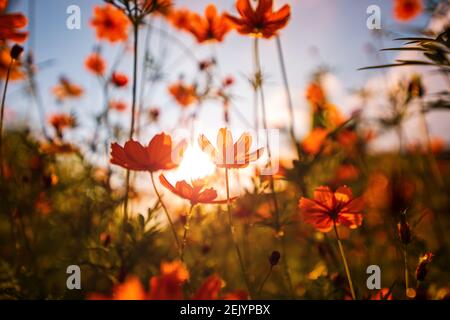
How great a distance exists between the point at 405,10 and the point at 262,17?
201 centimetres

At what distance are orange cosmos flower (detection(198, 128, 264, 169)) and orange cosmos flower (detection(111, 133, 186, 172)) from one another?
0.30ft

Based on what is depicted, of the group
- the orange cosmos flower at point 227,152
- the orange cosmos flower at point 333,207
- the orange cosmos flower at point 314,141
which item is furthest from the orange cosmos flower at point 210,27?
the orange cosmos flower at point 314,141

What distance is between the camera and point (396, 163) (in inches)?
111

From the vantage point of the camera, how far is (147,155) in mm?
837

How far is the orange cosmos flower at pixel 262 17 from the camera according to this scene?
1138mm

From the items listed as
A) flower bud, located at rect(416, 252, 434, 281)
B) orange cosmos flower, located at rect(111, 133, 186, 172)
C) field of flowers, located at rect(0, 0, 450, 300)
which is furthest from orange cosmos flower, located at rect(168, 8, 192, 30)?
flower bud, located at rect(416, 252, 434, 281)

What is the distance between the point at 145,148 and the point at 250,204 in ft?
2.76

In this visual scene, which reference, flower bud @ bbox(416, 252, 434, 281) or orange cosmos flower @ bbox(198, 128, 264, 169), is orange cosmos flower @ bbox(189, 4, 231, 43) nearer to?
orange cosmos flower @ bbox(198, 128, 264, 169)

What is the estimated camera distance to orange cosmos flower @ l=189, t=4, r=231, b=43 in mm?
1414

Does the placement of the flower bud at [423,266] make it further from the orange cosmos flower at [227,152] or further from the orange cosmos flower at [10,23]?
the orange cosmos flower at [10,23]

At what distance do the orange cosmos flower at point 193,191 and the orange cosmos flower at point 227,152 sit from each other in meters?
→ 0.08
